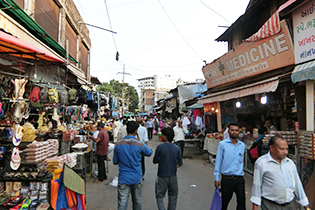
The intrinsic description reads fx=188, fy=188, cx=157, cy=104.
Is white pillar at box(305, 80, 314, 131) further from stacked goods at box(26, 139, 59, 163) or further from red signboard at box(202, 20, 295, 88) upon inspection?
stacked goods at box(26, 139, 59, 163)

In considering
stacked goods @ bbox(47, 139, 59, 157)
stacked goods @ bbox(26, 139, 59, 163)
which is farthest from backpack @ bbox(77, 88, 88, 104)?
stacked goods @ bbox(26, 139, 59, 163)

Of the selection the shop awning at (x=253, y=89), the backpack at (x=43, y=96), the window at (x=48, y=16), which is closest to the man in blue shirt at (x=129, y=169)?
the backpack at (x=43, y=96)

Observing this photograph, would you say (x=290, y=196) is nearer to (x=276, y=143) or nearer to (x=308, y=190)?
(x=276, y=143)

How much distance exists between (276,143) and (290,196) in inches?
27.6

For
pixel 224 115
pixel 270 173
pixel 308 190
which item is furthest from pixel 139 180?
pixel 224 115

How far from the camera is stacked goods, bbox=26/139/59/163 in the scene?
419 centimetres

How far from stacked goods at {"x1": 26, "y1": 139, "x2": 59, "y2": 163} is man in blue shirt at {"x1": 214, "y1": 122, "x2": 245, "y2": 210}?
3864 millimetres

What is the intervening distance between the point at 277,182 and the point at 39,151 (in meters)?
4.69

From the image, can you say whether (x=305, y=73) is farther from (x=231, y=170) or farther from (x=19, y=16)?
(x=19, y=16)

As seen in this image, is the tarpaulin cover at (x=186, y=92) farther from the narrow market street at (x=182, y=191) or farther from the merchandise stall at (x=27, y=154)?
the merchandise stall at (x=27, y=154)

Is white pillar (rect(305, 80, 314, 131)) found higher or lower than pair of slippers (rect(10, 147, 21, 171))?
higher

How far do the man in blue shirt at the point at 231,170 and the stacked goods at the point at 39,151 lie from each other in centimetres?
386

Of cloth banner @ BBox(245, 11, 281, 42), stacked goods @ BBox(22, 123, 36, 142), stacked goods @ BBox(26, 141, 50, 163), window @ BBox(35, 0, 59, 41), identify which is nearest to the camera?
stacked goods @ BBox(26, 141, 50, 163)

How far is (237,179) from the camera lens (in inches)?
130
